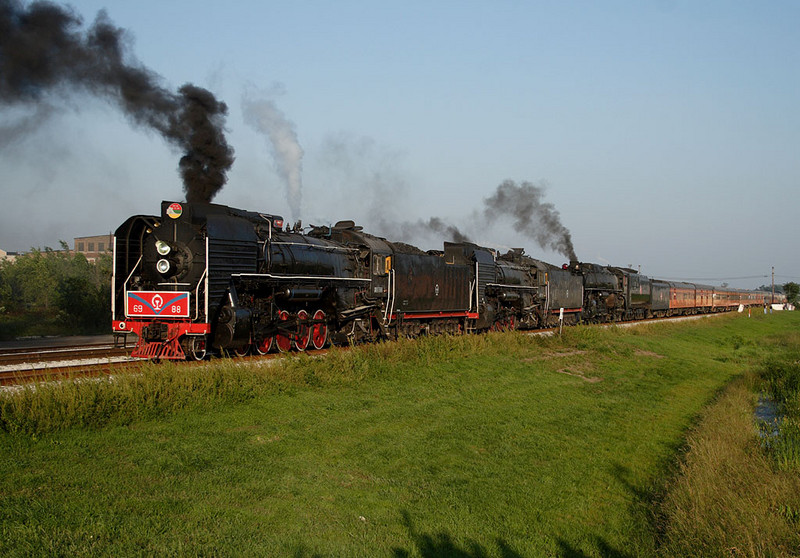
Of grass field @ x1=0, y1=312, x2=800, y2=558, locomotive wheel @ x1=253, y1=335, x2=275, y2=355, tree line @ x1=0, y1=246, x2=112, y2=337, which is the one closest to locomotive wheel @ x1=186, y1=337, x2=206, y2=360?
locomotive wheel @ x1=253, y1=335, x2=275, y2=355

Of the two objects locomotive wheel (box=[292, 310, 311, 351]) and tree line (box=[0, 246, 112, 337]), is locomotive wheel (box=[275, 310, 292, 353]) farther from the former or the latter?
tree line (box=[0, 246, 112, 337])

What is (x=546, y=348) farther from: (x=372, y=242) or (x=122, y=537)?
(x=122, y=537)

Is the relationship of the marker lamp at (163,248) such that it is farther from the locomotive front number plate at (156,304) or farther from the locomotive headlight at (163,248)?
the locomotive front number plate at (156,304)

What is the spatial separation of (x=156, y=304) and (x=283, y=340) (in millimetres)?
4208

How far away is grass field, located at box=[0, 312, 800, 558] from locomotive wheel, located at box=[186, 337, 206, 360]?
95.5 inches

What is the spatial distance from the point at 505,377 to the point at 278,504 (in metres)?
10.4

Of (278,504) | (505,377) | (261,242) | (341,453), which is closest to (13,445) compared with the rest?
(278,504)

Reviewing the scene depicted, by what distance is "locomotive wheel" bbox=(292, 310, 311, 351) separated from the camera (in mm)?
18061

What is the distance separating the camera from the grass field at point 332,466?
6.66 m

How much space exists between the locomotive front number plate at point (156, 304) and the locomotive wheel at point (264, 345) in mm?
Result: 2781

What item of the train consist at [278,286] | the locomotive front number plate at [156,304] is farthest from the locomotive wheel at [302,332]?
the locomotive front number plate at [156,304]

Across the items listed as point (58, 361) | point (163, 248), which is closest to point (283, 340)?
point (163, 248)

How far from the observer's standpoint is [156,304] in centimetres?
1490

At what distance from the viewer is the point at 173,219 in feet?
50.4
